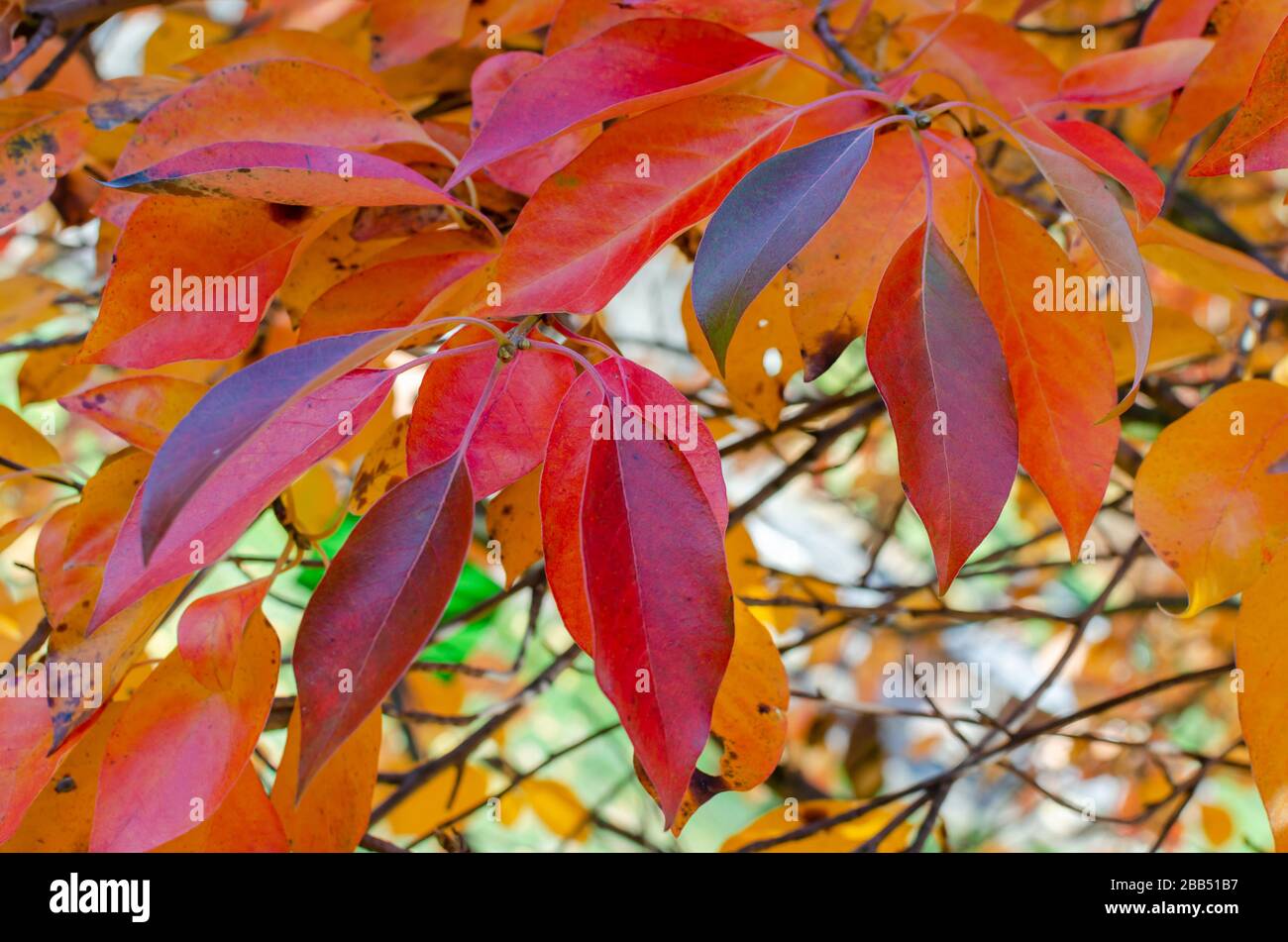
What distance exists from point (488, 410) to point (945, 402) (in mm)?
195

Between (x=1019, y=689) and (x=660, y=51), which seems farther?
(x=1019, y=689)

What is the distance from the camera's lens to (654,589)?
375mm

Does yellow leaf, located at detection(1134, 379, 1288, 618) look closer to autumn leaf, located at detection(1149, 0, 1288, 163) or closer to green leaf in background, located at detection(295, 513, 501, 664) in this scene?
autumn leaf, located at detection(1149, 0, 1288, 163)

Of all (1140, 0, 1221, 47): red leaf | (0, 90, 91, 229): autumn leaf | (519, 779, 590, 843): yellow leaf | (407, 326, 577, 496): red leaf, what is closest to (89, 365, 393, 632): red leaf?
(407, 326, 577, 496): red leaf

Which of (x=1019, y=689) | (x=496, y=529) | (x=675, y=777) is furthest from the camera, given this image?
(x=1019, y=689)

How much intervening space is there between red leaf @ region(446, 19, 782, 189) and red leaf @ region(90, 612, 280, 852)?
0.25 m

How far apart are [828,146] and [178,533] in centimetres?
30

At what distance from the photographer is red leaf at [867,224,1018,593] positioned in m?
0.39

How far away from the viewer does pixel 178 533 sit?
39 cm

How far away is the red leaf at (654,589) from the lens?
362 millimetres

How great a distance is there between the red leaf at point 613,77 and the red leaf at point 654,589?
4.7 inches

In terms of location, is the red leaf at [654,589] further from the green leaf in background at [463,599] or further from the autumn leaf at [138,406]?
the green leaf in background at [463,599]
